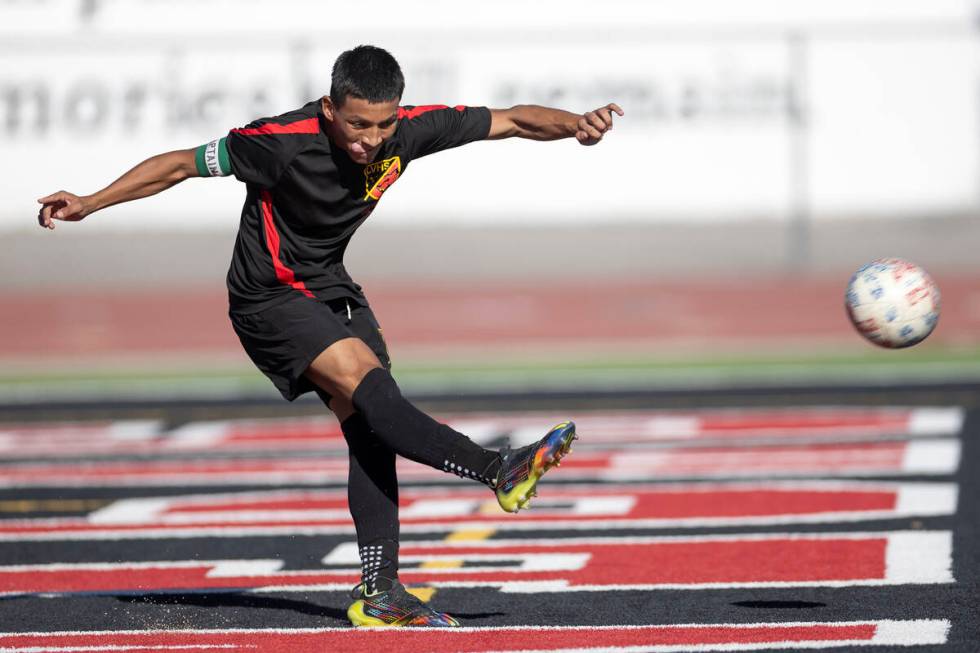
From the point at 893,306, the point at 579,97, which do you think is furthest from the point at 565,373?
the point at 893,306

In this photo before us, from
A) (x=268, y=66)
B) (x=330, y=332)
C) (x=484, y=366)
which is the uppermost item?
(x=268, y=66)

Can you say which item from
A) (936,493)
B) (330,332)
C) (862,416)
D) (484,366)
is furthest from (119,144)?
(330,332)

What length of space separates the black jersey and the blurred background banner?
12938 millimetres

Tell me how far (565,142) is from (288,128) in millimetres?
14042

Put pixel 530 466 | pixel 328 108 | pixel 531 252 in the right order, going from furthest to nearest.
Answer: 1. pixel 531 252
2. pixel 328 108
3. pixel 530 466

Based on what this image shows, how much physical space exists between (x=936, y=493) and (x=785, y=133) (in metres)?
11.7

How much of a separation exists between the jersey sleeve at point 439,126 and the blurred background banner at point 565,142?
503 inches

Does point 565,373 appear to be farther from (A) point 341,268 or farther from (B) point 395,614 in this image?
(B) point 395,614

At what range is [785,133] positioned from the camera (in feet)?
66.2

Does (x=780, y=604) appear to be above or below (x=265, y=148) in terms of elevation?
below

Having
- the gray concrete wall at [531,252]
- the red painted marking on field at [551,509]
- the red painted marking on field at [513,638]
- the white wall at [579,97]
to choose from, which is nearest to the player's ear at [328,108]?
the red painted marking on field at [513,638]

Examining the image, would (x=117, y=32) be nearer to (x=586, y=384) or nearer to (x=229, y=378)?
(x=229, y=378)

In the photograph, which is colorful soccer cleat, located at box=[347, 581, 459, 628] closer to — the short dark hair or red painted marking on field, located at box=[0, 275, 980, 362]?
the short dark hair

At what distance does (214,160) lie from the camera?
5.88m
